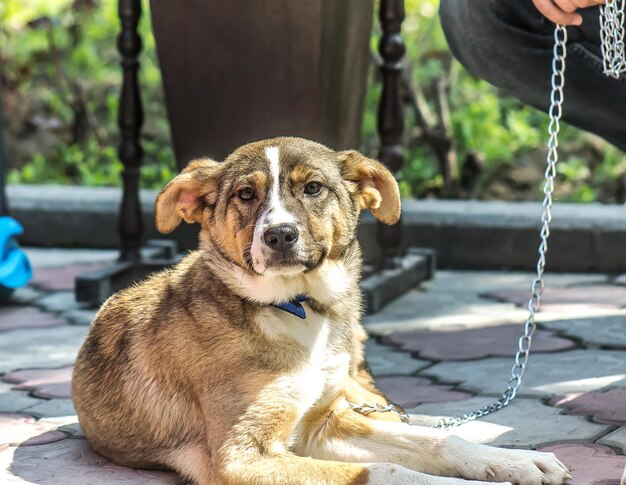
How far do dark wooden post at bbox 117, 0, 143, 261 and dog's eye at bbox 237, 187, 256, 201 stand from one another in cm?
230

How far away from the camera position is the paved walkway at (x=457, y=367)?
329 cm

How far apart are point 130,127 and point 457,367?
206 cm

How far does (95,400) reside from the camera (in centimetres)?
331

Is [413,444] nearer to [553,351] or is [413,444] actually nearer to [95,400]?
[95,400]

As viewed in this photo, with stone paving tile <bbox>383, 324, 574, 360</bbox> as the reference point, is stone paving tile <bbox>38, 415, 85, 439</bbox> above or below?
below

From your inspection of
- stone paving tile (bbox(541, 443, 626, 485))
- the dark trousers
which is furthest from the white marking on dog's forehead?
the dark trousers

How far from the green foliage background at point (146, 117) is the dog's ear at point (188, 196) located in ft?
11.1

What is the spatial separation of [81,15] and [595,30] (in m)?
5.08

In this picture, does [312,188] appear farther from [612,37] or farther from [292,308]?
[612,37]

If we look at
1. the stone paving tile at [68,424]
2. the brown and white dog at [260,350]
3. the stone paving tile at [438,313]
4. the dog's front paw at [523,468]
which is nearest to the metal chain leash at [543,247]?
the brown and white dog at [260,350]

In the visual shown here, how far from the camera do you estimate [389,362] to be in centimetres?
434

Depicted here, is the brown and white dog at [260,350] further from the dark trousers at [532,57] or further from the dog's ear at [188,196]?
the dark trousers at [532,57]

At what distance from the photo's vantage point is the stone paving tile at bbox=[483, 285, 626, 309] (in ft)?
17.0

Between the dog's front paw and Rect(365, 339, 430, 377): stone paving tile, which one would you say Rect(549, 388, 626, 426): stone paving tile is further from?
Rect(365, 339, 430, 377): stone paving tile
